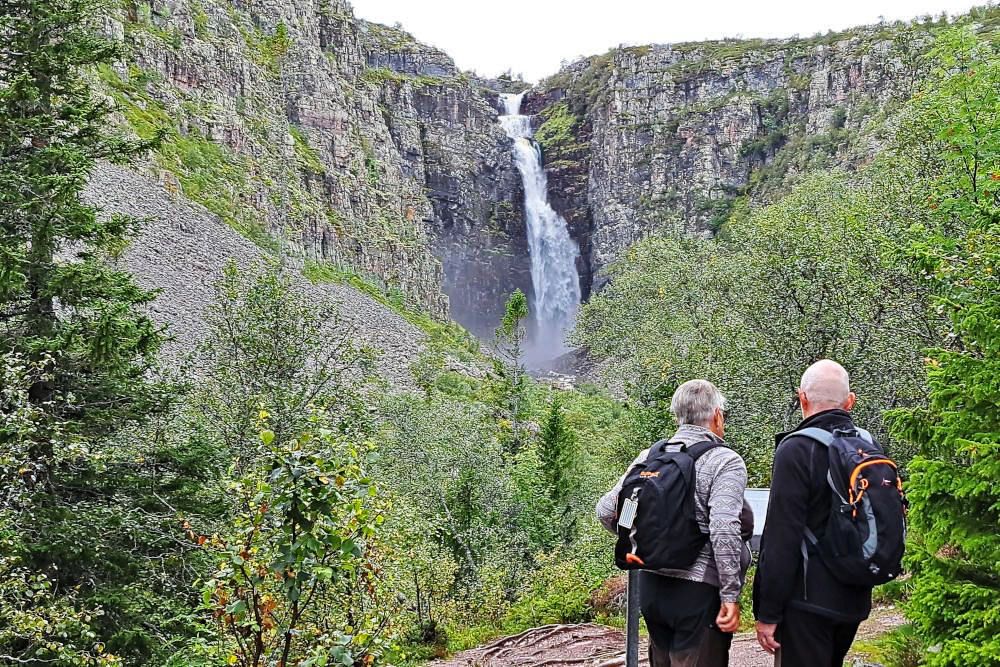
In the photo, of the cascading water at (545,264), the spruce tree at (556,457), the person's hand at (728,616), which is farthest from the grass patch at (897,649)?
the cascading water at (545,264)

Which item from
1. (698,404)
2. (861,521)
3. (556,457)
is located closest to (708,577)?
(861,521)

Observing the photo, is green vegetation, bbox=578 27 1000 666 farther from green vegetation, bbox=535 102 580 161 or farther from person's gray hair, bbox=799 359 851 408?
green vegetation, bbox=535 102 580 161

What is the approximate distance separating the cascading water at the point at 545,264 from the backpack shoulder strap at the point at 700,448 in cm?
7223

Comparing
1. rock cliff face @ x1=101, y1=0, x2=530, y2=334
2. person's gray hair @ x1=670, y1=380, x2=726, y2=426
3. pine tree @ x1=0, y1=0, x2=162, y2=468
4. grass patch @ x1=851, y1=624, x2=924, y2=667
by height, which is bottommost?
grass patch @ x1=851, y1=624, x2=924, y2=667

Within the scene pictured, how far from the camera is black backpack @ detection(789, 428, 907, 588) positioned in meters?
3.40

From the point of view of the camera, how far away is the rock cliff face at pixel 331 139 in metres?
52.3

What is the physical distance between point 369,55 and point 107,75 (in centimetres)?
5796

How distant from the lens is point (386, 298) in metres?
59.0

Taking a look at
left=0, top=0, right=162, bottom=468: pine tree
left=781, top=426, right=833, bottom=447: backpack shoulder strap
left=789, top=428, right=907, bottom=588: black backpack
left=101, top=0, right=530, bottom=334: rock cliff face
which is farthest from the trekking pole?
left=101, top=0, right=530, bottom=334: rock cliff face

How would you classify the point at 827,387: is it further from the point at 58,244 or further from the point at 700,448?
the point at 58,244

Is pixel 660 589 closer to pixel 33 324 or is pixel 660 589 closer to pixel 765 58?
pixel 33 324

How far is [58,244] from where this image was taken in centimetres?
888

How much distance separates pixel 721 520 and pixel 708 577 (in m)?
0.34

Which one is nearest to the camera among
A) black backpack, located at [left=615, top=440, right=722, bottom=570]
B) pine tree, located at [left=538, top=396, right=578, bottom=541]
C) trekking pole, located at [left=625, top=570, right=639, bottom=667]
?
black backpack, located at [left=615, top=440, right=722, bottom=570]
